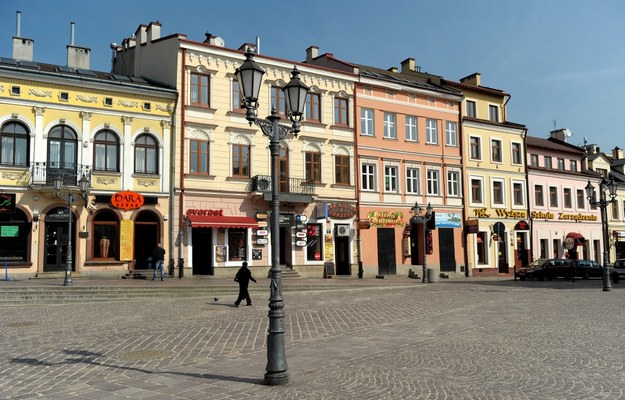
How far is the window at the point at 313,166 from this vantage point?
108 feet

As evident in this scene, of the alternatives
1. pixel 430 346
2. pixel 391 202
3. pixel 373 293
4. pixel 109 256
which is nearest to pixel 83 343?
pixel 430 346

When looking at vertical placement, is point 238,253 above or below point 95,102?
below

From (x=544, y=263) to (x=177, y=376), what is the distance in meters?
32.5

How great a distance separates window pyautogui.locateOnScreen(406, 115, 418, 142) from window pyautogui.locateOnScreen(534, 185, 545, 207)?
12.8m

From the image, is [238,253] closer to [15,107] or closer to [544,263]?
[15,107]

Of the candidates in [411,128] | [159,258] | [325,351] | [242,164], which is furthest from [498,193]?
[325,351]

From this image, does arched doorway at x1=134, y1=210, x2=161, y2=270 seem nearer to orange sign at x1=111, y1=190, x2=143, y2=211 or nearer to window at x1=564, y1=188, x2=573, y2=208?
orange sign at x1=111, y1=190, x2=143, y2=211

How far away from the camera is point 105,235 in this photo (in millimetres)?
26938

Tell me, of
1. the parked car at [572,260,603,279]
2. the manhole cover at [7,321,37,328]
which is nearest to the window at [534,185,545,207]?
the parked car at [572,260,603,279]

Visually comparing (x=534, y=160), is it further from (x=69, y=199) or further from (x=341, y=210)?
(x=69, y=199)

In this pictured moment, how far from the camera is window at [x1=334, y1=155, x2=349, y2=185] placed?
1335 inches

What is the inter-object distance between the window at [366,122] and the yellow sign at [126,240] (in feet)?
50.3

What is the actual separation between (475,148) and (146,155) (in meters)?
23.8

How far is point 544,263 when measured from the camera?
3625 cm
